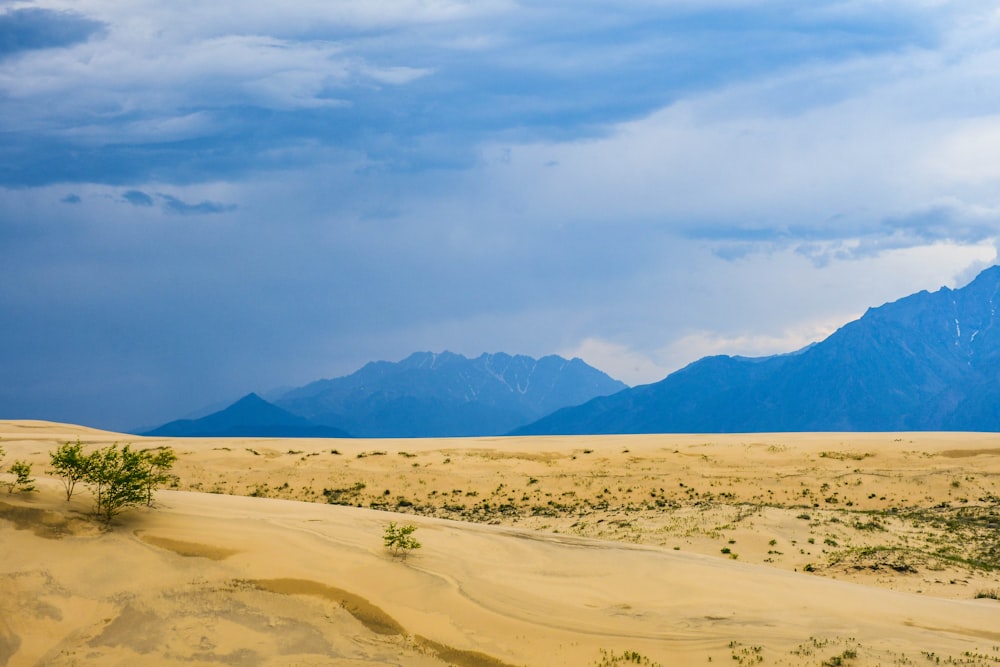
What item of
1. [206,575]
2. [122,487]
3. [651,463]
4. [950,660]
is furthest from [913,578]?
[651,463]

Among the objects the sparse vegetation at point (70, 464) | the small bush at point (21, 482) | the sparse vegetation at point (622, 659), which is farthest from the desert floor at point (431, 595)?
the sparse vegetation at point (70, 464)

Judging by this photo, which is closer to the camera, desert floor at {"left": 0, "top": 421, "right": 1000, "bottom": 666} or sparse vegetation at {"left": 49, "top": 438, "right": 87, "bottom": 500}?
desert floor at {"left": 0, "top": 421, "right": 1000, "bottom": 666}

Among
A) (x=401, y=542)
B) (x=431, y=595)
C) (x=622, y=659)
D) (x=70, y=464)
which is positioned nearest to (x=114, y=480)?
(x=70, y=464)

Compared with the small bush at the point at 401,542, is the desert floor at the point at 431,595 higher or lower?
lower

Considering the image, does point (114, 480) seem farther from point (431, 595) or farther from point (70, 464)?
point (431, 595)

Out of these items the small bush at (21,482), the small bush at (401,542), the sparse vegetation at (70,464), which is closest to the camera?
the sparse vegetation at (70,464)

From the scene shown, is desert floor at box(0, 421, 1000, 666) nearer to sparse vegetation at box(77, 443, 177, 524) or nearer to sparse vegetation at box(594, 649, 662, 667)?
sparse vegetation at box(594, 649, 662, 667)

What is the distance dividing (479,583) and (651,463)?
127 feet

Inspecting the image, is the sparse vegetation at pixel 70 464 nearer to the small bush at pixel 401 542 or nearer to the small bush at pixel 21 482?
the small bush at pixel 21 482

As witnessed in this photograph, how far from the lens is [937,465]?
4991cm

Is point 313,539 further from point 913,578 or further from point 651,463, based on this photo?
point 651,463

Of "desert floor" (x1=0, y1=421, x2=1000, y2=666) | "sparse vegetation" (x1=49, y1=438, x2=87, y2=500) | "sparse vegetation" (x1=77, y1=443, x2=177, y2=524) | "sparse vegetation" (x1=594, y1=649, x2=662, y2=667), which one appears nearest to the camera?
"desert floor" (x1=0, y1=421, x2=1000, y2=666)

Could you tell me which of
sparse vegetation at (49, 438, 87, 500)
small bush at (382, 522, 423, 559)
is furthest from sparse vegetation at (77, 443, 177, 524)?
small bush at (382, 522, 423, 559)

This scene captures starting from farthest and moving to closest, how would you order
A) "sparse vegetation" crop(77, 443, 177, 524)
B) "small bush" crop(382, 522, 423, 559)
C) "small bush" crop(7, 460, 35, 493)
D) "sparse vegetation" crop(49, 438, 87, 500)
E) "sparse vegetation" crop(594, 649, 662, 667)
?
1. "small bush" crop(382, 522, 423, 559)
2. "sparse vegetation" crop(77, 443, 177, 524)
3. "small bush" crop(7, 460, 35, 493)
4. "sparse vegetation" crop(49, 438, 87, 500)
5. "sparse vegetation" crop(594, 649, 662, 667)
